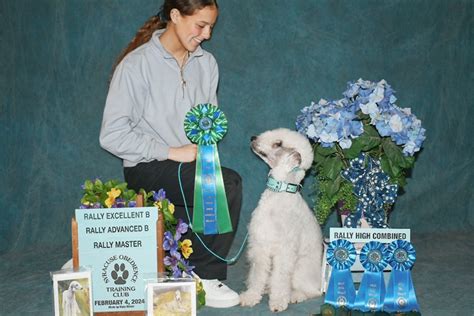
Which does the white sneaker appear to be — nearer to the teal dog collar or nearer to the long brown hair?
the teal dog collar

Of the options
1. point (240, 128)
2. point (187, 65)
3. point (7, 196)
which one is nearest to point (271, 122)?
point (240, 128)

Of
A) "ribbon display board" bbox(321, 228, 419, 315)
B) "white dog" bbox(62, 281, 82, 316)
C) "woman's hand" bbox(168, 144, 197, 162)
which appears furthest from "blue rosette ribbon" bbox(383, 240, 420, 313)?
"white dog" bbox(62, 281, 82, 316)

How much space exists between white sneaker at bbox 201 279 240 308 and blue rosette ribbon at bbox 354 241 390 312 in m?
0.58

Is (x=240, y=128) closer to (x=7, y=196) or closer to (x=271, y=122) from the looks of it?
(x=271, y=122)

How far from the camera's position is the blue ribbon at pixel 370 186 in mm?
2949

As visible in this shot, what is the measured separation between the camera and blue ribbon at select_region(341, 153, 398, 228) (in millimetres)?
2949

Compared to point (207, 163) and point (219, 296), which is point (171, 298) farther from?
point (207, 163)

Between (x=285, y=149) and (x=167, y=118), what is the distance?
67cm

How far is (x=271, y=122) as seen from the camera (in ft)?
12.8

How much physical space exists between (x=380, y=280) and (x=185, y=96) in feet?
4.37

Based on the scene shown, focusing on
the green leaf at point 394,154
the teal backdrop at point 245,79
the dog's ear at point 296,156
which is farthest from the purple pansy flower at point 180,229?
the teal backdrop at point 245,79

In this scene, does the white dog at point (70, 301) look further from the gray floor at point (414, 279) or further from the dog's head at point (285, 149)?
the dog's head at point (285, 149)

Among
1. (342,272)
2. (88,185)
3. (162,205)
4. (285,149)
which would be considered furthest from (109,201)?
(342,272)

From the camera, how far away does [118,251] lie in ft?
8.38
